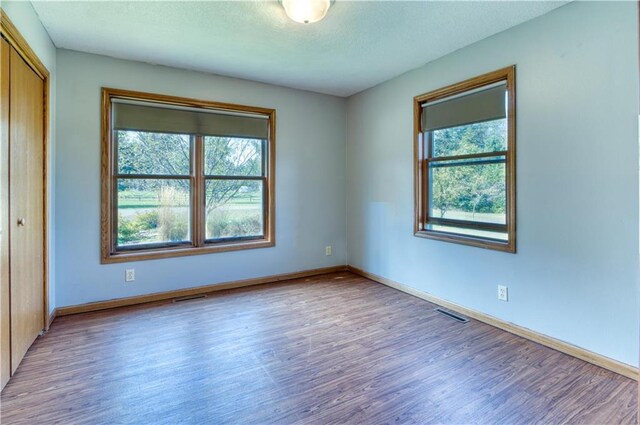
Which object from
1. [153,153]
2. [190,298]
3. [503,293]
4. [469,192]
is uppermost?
[153,153]

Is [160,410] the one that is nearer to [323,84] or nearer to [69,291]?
[69,291]

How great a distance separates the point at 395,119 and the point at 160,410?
341 centimetres

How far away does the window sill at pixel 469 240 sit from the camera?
8.95 ft

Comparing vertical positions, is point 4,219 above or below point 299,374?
above

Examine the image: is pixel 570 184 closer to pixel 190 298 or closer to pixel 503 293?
pixel 503 293

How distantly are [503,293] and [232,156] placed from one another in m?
3.11

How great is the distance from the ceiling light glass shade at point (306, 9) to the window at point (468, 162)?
1.53 meters

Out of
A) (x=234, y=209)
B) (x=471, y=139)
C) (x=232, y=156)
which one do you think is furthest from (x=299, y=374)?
(x=232, y=156)

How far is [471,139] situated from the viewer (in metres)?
3.10

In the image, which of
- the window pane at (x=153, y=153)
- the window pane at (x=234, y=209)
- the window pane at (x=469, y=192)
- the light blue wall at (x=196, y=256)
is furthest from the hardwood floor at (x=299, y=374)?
the window pane at (x=153, y=153)

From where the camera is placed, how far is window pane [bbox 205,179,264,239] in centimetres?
384

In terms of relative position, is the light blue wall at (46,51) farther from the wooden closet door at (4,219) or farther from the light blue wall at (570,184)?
the light blue wall at (570,184)

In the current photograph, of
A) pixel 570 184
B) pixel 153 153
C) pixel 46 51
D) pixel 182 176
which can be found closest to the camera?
pixel 570 184

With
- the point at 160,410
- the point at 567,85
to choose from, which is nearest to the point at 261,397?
the point at 160,410
